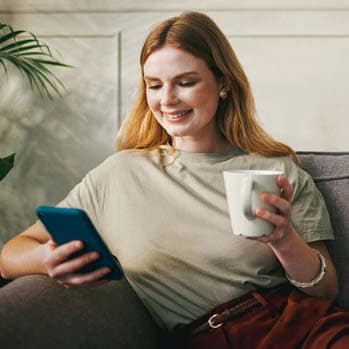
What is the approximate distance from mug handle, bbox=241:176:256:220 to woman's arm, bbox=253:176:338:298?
0.01 meters

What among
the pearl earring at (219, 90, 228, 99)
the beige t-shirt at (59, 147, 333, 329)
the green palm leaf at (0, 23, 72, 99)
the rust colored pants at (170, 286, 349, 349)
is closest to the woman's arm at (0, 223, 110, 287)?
the beige t-shirt at (59, 147, 333, 329)

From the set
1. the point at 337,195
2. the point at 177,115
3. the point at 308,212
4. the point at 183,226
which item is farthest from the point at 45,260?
the point at 337,195

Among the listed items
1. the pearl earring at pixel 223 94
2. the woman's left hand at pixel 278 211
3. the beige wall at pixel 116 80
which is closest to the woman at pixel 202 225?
the pearl earring at pixel 223 94

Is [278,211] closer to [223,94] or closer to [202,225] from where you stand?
[202,225]

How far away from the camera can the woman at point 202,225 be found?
1.25m

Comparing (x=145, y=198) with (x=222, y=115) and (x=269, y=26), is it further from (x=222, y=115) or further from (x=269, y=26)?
(x=269, y=26)

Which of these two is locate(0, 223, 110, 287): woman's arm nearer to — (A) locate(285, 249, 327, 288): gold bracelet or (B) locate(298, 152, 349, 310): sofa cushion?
(A) locate(285, 249, 327, 288): gold bracelet

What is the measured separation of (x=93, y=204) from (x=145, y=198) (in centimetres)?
12

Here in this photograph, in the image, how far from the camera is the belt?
1.27 metres

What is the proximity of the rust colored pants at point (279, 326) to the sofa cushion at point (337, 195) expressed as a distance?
0.47 feet

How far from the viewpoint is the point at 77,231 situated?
1080mm

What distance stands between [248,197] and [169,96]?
46 cm

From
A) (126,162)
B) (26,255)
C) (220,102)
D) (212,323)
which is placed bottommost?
(212,323)

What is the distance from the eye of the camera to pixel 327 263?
1.33m
